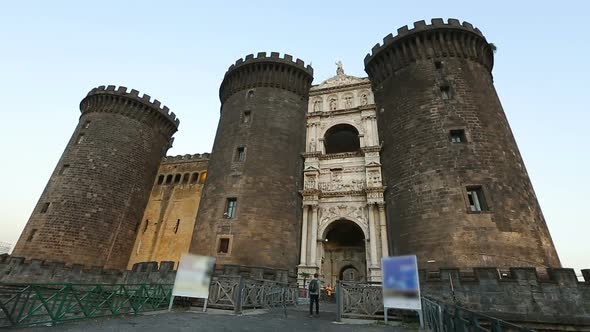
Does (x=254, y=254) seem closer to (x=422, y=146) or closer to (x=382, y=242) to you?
(x=382, y=242)

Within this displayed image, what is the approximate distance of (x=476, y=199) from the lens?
15453 mm

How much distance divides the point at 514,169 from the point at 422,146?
489 centimetres

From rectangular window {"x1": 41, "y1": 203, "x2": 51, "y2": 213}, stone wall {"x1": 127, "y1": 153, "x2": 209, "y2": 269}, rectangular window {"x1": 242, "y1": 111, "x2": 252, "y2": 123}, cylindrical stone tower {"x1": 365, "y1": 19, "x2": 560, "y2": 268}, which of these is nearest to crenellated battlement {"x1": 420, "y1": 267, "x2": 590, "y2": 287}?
cylindrical stone tower {"x1": 365, "y1": 19, "x2": 560, "y2": 268}

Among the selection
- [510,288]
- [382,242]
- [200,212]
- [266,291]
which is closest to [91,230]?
[200,212]

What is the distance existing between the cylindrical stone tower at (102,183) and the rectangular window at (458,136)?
24.2 m

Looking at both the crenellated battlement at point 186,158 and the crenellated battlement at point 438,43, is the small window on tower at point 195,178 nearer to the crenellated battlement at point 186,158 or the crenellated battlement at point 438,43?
Answer: the crenellated battlement at point 186,158

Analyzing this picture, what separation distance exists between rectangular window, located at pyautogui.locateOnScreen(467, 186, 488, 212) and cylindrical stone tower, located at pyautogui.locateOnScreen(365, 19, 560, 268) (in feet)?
0.16

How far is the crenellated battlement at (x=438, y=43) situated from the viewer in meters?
20.2

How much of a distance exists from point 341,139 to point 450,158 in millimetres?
11575

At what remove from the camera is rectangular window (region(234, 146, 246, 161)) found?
21314mm

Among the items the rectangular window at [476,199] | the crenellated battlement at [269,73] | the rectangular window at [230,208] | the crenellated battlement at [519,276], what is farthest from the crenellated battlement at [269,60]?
the crenellated battlement at [519,276]

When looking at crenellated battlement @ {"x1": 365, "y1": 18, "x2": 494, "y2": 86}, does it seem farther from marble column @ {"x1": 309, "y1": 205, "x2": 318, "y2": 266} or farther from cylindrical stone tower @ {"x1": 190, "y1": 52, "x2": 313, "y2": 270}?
marble column @ {"x1": 309, "y1": 205, "x2": 318, "y2": 266}

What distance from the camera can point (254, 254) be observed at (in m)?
17.6

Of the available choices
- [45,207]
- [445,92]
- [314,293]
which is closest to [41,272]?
[45,207]
